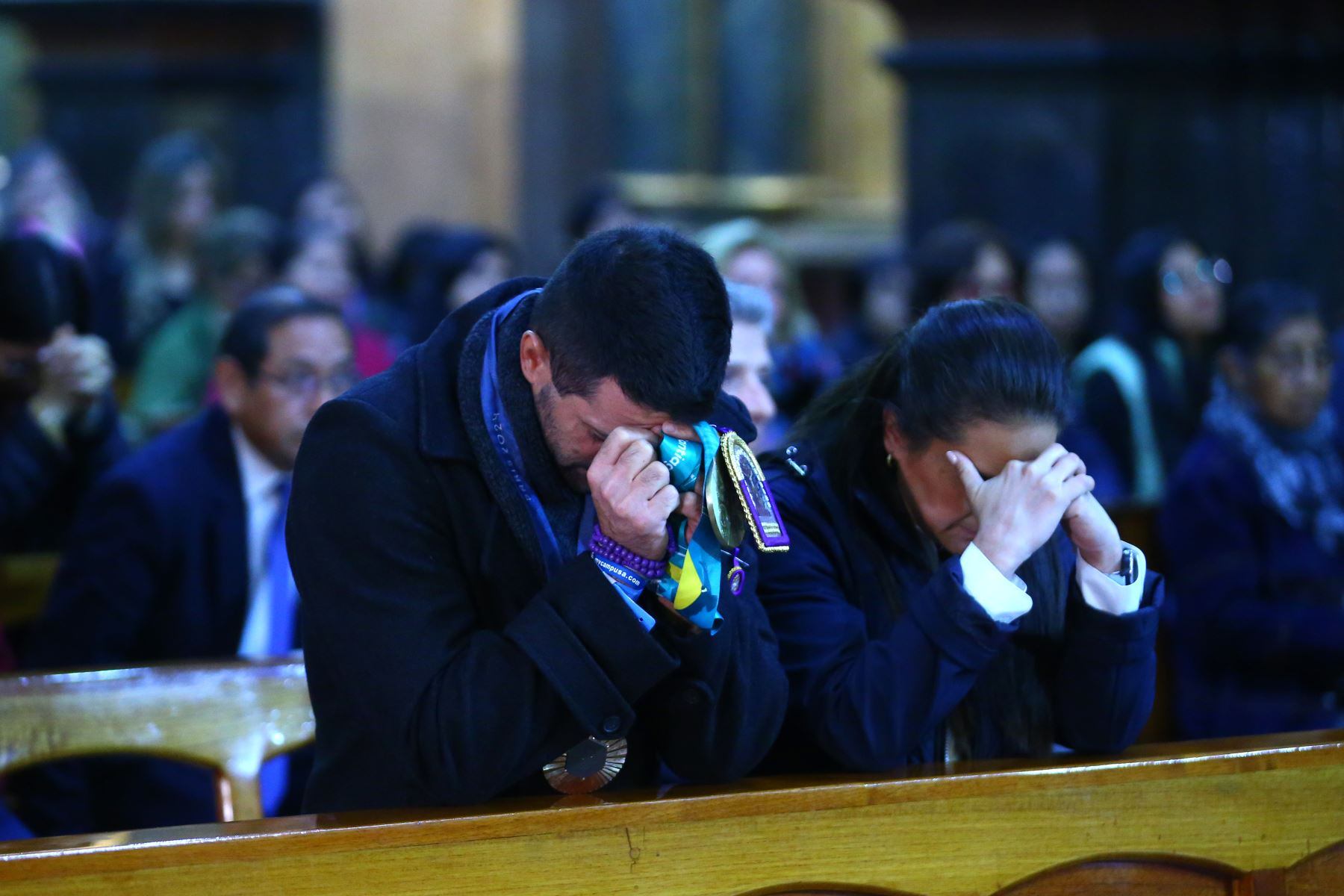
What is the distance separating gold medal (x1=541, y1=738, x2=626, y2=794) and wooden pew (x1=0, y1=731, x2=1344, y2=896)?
107 mm

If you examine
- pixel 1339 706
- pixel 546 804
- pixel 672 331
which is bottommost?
pixel 1339 706

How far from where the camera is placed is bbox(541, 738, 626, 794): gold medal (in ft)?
6.86

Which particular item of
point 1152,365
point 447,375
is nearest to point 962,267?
point 1152,365

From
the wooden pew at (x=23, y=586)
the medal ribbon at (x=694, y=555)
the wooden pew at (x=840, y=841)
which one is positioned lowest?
the wooden pew at (x=23, y=586)

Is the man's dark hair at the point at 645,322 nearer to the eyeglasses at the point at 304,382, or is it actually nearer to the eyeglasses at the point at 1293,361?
the eyeglasses at the point at 304,382

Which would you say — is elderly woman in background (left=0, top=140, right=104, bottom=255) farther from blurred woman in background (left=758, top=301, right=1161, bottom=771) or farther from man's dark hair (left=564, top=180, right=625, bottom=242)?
blurred woman in background (left=758, top=301, right=1161, bottom=771)

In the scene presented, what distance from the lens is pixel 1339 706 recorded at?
3932 millimetres

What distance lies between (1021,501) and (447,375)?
769mm

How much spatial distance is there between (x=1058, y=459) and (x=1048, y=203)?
193 inches

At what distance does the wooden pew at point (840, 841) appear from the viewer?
180cm

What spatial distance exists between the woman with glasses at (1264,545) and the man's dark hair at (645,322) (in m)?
2.39

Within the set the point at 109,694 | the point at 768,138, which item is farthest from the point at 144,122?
the point at 109,694

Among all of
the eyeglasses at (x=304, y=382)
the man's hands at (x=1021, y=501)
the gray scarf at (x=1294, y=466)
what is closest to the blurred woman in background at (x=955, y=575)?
the man's hands at (x=1021, y=501)

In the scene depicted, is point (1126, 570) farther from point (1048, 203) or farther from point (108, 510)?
point (1048, 203)
